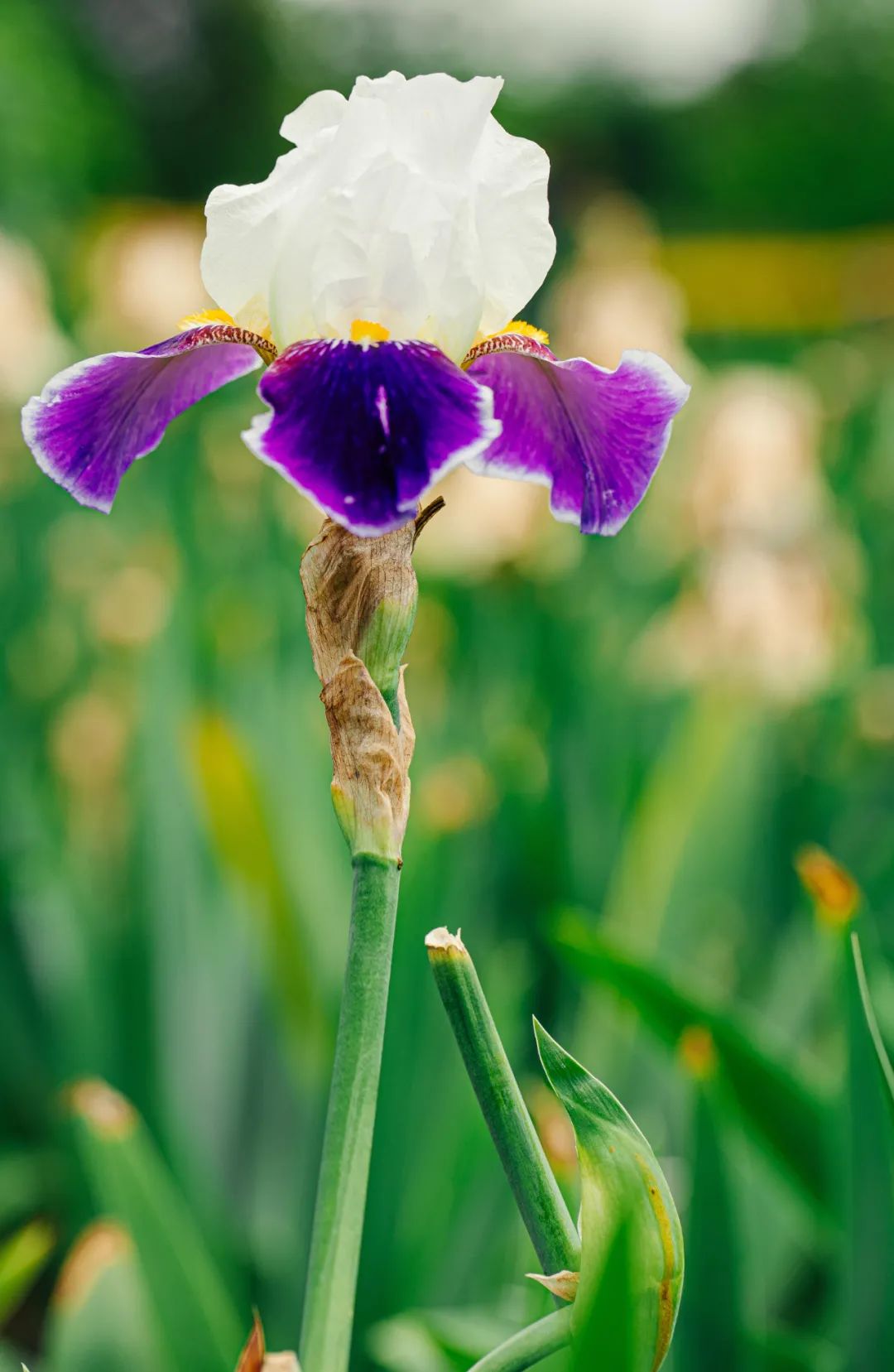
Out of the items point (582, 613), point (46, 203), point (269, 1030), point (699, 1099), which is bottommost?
point (269, 1030)

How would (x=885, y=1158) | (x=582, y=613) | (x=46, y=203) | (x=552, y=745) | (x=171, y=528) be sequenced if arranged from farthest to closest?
1. (x=46, y=203)
2. (x=171, y=528)
3. (x=582, y=613)
4. (x=552, y=745)
5. (x=885, y=1158)

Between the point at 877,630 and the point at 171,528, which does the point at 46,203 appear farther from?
the point at 877,630

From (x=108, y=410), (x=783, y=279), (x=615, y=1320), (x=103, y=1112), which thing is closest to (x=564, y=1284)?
(x=615, y=1320)

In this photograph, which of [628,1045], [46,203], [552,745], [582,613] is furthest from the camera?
[46,203]

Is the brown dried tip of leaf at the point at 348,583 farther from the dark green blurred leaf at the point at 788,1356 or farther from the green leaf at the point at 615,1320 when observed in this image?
the dark green blurred leaf at the point at 788,1356

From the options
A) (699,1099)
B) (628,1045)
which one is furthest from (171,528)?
(699,1099)

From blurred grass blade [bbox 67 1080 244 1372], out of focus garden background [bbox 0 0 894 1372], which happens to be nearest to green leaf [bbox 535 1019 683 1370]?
out of focus garden background [bbox 0 0 894 1372]

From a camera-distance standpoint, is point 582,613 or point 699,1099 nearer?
point 699,1099
